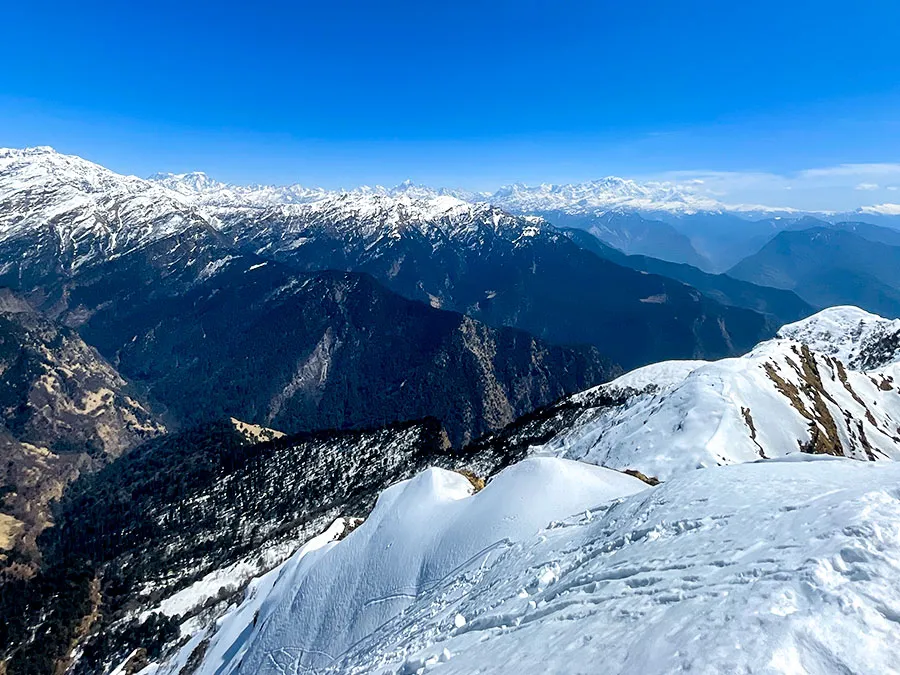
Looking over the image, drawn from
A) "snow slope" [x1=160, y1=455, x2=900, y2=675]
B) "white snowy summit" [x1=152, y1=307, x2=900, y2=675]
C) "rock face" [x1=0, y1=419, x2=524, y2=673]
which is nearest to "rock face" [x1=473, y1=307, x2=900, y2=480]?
"white snowy summit" [x1=152, y1=307, x2=900, y2=675]

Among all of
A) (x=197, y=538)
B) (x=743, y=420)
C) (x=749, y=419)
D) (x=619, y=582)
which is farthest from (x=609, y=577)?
(x=197, y=538)

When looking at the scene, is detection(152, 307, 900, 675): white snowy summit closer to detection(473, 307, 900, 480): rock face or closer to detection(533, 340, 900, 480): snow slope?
detection(473, 307, 900, 480): rock face

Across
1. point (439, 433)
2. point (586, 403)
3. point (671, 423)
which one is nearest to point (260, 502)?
point (439, 433)

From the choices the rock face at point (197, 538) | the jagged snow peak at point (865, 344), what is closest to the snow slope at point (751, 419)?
the rock face at point (197, 538)

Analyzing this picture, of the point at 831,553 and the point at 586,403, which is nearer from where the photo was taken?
the point at 831,553

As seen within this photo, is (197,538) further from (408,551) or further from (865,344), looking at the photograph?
(865,344)

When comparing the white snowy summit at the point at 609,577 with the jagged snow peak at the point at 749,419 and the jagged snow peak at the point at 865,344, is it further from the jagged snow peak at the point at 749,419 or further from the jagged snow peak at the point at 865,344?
the jagged snow peak at the point at 865,344

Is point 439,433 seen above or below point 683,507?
below

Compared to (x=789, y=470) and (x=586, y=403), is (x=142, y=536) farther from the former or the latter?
(x=789, y=470)
